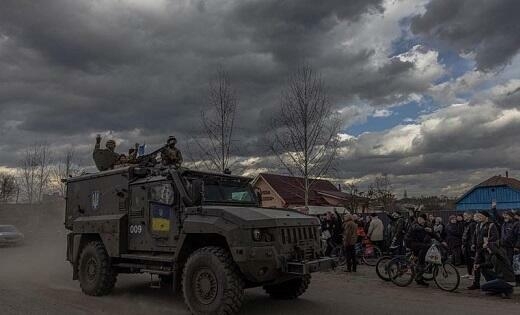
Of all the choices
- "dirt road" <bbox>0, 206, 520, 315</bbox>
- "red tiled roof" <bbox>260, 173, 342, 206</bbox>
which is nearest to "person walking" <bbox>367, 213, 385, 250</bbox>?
"dirt road" <bbox>0, 206, 520, 315</bbox>

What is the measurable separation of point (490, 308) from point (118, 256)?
7.05 meters

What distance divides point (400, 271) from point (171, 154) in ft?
20.4

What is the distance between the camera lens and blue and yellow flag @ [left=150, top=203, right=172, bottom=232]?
945 cm

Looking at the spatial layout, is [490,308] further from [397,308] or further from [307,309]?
[307,309]

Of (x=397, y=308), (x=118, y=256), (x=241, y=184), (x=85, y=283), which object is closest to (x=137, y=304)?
(x=118, y=256)

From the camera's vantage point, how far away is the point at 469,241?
48.6 ft

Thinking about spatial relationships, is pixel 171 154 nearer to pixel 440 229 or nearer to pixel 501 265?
pixel 501 265

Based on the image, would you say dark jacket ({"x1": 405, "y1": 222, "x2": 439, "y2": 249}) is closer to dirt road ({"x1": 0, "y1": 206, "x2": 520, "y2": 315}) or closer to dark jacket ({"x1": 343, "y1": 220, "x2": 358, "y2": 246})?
dirt road ({"x1": 0, "y1": 206, "x2": 520, "y2": 315})

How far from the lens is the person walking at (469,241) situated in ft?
47.3

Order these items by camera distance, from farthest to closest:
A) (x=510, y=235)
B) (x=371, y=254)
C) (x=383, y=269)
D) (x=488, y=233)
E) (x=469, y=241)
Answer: (x=371, y=254) < (x=469, y=241) < (x=383, y=269) < (x=510, y=235) < (x=488, y=233)

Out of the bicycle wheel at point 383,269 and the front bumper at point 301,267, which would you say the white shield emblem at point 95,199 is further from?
the bicycle wheel at point 383,269

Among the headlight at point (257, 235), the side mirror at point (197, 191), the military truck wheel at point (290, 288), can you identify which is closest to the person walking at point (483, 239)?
the military truck wheel at point (290, 288)

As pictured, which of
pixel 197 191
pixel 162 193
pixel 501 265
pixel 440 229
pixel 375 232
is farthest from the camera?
pixel 375 232

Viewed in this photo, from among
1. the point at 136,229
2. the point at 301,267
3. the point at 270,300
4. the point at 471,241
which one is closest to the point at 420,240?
the point at 471,241
